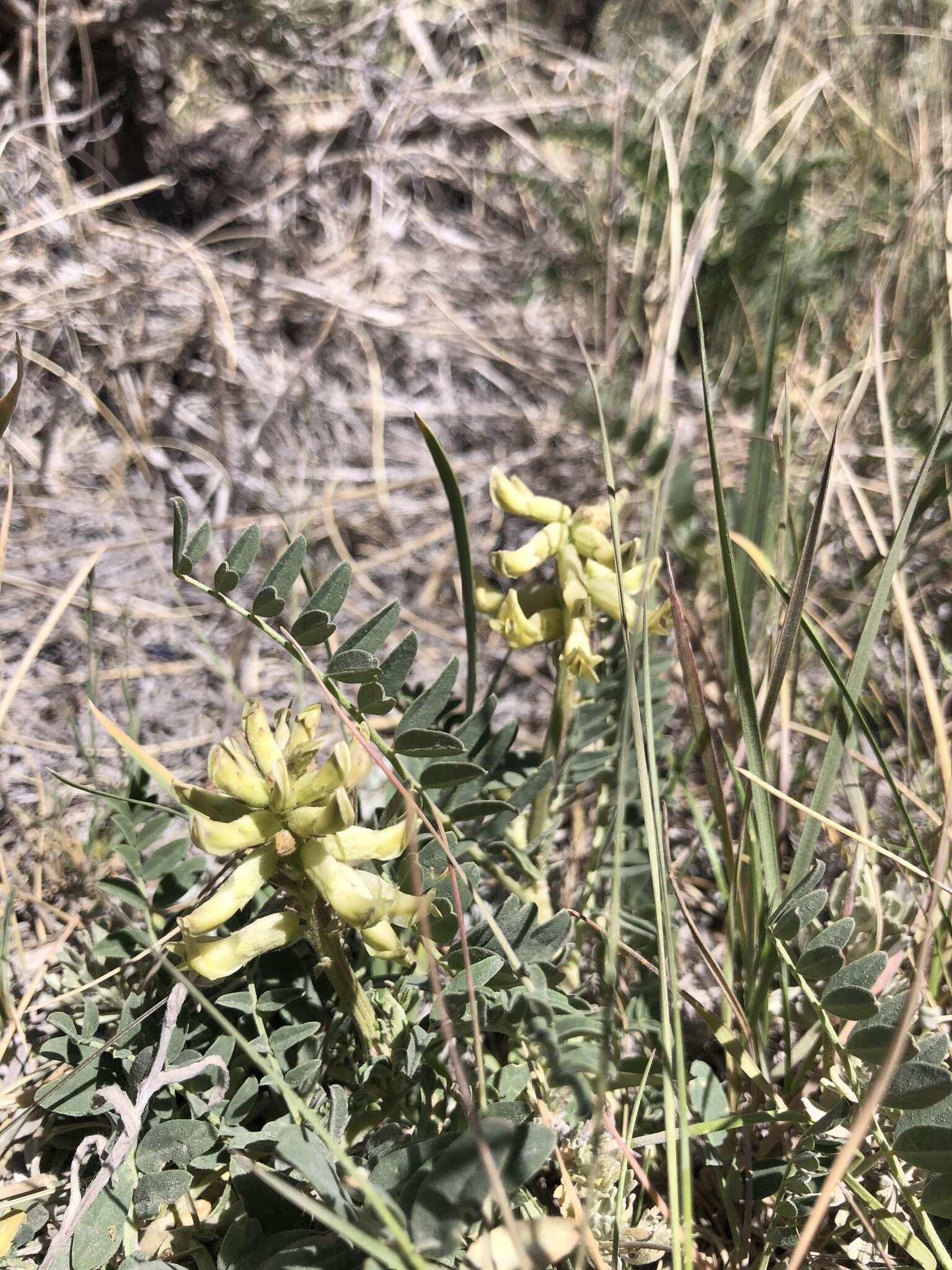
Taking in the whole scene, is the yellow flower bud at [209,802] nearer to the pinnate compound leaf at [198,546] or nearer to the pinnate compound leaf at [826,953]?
the pinnate compound leaf at [198,546]

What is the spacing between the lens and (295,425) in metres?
2.81

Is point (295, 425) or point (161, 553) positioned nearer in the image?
point (161, 553)

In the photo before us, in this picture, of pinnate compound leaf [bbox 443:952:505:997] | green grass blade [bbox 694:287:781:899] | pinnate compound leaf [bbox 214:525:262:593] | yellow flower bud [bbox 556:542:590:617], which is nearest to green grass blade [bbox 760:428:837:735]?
green grass blade [bbox 694:287:781:899]

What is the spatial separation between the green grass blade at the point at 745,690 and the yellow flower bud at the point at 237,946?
2.21 feet

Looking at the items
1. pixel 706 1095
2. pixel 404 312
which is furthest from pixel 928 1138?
pixel 404 312

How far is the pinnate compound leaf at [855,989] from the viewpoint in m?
1.14

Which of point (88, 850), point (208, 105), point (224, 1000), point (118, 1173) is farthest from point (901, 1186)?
point (208, 105)

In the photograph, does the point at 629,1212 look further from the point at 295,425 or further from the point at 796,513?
the point at 295,425

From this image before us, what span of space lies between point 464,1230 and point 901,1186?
56 cm

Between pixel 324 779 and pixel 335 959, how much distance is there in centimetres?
27

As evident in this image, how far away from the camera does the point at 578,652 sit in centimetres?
156

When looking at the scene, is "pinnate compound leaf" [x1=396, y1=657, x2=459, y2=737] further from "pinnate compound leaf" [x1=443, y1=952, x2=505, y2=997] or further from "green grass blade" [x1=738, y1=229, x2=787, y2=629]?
"green grass blade" [x1=738, y1=229, x2=787, y2=629]

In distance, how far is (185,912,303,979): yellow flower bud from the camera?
3.86 ft

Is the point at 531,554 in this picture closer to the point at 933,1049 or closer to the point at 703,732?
the point at 703,732
